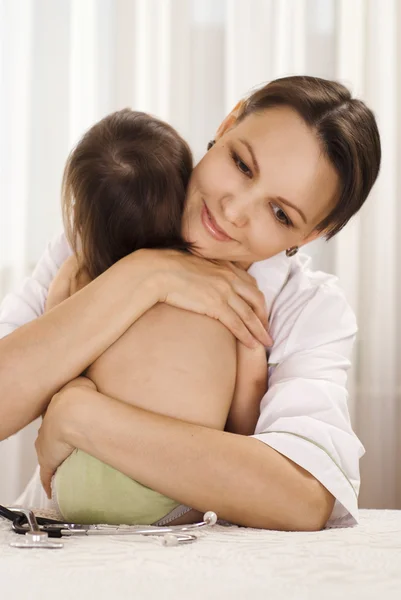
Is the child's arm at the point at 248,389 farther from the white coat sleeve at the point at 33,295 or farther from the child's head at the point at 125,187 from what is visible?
the white coat sleeve at the point at 33,295

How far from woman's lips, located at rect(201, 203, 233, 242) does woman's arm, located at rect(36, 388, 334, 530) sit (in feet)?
1.03

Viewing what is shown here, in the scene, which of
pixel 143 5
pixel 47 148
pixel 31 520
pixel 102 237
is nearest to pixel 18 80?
pixel 47 148

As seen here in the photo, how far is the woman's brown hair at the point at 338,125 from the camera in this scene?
1.16 metres

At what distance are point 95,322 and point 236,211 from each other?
0.27m

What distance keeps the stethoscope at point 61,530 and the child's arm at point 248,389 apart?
10.2 inches

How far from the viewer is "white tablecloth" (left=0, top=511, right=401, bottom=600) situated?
0.66 m

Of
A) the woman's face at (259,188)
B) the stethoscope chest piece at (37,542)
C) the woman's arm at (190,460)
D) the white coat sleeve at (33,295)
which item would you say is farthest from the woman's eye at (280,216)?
the stethoscope chest piece at (37,542)

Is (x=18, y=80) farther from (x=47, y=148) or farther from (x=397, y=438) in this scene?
(x=397, y=438)

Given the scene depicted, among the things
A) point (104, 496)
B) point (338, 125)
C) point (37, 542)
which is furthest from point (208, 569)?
point (338, 125)

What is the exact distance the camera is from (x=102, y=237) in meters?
1.17

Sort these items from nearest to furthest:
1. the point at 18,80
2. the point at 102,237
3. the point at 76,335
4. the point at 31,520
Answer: the point at 31,520 → the point at 76,335 → the point at 102,237 → the point at 18,80

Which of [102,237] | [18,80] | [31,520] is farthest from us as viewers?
[18,80]

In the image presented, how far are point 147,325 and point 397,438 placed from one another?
5.32ft

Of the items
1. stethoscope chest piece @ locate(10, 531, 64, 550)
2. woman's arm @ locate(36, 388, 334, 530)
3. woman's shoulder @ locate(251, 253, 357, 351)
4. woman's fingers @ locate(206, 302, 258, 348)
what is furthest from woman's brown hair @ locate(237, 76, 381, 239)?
stethoscope chest piece @ locate(10, 531, 64, 550)
